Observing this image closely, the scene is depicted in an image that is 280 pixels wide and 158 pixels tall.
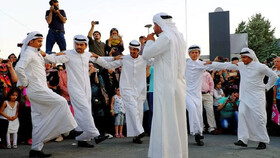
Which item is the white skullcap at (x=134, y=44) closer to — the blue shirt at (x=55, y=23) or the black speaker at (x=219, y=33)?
the blue shirt at (x=55, y=23)

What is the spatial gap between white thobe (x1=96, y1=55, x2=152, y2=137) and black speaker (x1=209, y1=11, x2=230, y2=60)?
9.84 m

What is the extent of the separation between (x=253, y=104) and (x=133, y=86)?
273 centimetres

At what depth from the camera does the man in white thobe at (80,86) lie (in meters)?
7.83

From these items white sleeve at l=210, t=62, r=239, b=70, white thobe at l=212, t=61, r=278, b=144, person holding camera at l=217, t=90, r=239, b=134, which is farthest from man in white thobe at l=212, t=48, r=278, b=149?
person holding camera at l=217, t=90, r=239, b=134

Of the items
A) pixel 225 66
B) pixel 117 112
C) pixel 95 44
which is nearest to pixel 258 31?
pixel 95 44

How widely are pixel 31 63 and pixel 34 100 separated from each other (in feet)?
2.17

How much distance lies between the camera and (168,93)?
18.3 feet

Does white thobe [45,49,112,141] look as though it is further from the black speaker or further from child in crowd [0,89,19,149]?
the black speaker

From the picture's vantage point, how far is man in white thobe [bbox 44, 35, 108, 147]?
783 cm

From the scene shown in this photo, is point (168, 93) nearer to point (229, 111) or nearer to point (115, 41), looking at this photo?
point (229, 111)

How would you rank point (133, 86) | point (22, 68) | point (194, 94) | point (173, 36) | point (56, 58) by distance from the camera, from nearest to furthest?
point (173, 36) < point (22, 68) < point (56, 58) < point (133, 86) < point (194, 94)

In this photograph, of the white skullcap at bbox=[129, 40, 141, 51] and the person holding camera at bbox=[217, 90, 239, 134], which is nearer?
the white skullcap at bbox=[129, 40, 141, 51]

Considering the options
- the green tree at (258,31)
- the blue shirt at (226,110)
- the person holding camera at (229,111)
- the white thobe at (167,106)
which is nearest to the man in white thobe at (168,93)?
the white thobe at (167,106)

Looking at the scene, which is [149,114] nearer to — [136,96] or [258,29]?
[136,96]
